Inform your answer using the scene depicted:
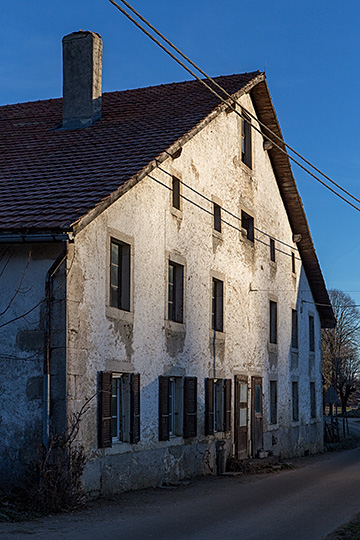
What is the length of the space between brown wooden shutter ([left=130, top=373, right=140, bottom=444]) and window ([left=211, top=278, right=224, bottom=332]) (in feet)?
16.0

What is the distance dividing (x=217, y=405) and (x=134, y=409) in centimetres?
518

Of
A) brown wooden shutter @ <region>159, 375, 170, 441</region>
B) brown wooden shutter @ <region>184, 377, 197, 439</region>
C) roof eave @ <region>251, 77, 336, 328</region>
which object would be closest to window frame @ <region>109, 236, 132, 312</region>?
brown wooden shutter @ <region>159, 375, 170, 441</region>

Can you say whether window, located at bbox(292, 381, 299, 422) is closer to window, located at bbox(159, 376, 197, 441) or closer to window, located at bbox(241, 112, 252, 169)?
window, located at bbox(241, 112, 252, 169)

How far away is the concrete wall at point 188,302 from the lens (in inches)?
519

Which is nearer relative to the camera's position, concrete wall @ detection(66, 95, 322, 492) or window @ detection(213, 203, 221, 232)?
concrete wall @ detection(66, 95, 322, 492)

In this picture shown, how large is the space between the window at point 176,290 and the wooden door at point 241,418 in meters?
3.89

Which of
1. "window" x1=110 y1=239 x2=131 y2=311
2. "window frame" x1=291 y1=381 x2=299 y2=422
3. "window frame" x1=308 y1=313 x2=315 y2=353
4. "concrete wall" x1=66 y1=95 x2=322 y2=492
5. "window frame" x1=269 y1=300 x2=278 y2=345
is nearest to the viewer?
"concrete wall" x1=66 y1=95 x2=322 y2=492

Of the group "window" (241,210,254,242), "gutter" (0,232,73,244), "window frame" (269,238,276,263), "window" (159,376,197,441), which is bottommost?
"window" (159,376,197,441)

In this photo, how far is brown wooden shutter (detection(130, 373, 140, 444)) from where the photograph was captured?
564 inches

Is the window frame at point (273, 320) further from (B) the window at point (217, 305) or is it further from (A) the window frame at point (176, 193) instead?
(A) the window frame at point (176, 193)

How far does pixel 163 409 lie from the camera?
15758 millimetres

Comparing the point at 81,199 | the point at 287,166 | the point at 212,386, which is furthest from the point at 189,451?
the point at 287,166

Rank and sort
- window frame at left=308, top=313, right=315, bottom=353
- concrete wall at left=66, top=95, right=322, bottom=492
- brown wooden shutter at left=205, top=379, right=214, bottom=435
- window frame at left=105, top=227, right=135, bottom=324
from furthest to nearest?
window frame at left=308, top=313, right=315, bottom=353, brown wooden shutter at left=205, top=379, right=214, bottom=435, window frame at left=105, top=227, right=135, bottom=324, concrete wall at left=66, top=95, right=322, bottom=492

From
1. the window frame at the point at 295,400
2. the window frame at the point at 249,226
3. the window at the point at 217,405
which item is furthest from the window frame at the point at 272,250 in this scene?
the window at the point at 217,405
